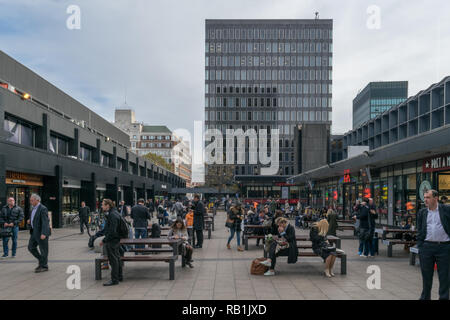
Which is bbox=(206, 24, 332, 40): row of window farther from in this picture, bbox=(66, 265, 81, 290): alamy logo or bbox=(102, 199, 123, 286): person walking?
bbox=(102, 199, 123, 286): person walking

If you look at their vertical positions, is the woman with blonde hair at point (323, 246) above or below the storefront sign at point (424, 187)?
below

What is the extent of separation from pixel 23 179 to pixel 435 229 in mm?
21135

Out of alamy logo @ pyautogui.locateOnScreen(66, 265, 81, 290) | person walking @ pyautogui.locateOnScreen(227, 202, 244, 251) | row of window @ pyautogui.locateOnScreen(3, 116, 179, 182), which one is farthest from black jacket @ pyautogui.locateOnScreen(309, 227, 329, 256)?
row of window @ pyautogui.locateOnScreen(3, 116, 179, 182)

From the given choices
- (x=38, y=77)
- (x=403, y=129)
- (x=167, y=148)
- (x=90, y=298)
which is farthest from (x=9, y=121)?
(x=167, y=148)

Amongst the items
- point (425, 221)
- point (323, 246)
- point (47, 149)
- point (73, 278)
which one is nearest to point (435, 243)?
point (425, 221)

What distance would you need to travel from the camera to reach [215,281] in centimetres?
831

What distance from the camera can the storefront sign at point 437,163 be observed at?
16.3 m

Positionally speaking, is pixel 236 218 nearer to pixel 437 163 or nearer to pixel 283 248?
pixel 283 248

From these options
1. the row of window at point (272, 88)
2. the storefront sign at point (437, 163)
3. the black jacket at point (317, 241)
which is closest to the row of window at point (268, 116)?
the row of window at point (272, 88)

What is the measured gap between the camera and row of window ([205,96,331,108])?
98.6 meters

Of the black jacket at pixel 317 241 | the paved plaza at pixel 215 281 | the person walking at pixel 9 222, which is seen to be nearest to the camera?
the paved plaza at pixel 215 281

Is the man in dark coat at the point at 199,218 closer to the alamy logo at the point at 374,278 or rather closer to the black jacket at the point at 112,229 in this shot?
the black jacket at the point at 112,229
